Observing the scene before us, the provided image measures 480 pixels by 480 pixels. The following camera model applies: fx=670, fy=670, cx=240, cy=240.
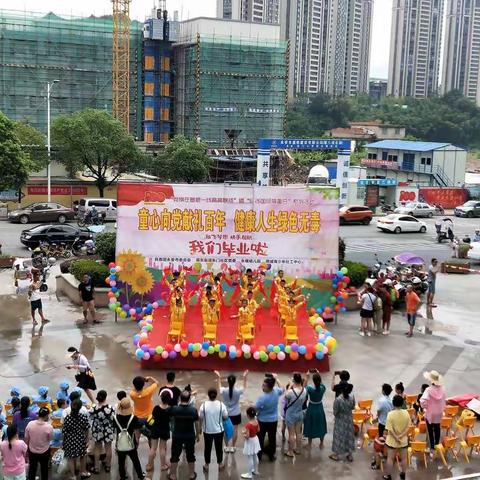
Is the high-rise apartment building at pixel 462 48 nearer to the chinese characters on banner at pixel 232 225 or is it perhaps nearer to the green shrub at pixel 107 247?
the green shrub at pixel 107 247

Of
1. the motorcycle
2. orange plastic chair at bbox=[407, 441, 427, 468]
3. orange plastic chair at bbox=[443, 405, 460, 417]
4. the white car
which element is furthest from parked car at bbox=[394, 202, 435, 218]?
orange plastic chair at bbox=[407, 441, 427, 468]

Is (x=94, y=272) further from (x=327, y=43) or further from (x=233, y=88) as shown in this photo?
(x=327, y=43)

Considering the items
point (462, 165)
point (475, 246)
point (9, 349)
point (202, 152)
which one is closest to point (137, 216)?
point (9, 349)

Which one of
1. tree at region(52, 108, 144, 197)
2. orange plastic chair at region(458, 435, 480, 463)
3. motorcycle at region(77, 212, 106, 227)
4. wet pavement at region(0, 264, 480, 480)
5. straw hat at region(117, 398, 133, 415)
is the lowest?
wet pavement at region(0, 264, 480, 480)

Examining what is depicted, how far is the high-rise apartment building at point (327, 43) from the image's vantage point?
125312 mm

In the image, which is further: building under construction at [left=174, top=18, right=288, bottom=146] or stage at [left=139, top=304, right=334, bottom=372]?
building under construction at [left=174, top=18, right=288, bottom=146]

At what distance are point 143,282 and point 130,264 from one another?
1.65 feet

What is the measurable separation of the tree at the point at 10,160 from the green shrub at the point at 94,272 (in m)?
15.3

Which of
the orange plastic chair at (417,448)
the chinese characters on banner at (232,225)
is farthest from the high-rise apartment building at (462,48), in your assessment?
the orange plastic chair at (417,448)

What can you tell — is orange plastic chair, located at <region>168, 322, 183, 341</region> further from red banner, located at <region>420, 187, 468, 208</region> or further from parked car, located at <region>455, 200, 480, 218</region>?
red banner, located at <region>420, 187, 468, 208</region>

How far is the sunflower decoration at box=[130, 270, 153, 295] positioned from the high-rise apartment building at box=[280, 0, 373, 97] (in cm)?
11285

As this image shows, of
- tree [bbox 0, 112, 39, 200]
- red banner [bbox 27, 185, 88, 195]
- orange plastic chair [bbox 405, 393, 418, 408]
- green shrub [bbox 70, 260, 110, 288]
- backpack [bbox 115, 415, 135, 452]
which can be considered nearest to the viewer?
backpack [bbox 115, 415, 135, 452]

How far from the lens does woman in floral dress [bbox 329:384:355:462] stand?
895 centimetres

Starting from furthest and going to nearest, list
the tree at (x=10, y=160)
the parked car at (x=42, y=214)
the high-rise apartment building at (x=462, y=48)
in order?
the high-rise apartment building at (x=462, y=48), the parked car at (x=42, y=214), the tree at (x=10, y=160)
